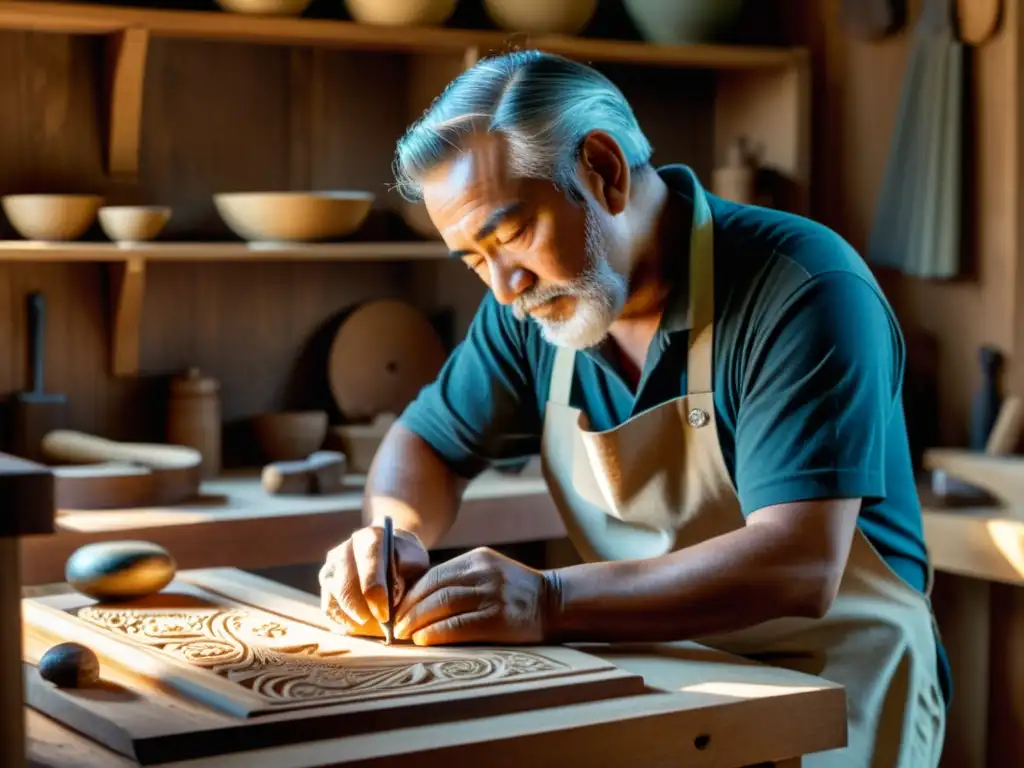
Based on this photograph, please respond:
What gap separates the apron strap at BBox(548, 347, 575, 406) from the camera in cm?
219

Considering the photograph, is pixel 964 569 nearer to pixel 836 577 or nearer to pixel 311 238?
pixel 836 577

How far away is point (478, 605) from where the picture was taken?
1.71m

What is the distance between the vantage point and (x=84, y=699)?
1.52 m

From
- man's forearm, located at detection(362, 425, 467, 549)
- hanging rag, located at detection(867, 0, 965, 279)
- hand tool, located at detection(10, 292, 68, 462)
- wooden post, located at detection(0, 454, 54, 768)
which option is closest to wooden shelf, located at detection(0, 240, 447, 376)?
hand tool, located at detection(10, 292, 68, 462)

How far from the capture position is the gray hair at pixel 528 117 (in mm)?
1910

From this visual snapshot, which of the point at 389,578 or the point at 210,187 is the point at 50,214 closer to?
the point at 210,187

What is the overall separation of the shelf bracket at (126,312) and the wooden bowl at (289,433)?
12.4 inches

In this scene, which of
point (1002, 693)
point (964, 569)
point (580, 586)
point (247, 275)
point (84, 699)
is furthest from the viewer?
point (247, 275)

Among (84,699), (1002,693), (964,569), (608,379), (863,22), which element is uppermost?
(863,22)

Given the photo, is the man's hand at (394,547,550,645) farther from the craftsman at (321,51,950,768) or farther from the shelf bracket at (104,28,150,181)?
the shelf bracket at (104,28,150,181)

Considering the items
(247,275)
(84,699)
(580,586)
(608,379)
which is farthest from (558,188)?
(247,275)

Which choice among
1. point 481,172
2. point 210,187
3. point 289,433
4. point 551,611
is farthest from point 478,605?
point 210,187

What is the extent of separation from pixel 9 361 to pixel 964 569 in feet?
6.65

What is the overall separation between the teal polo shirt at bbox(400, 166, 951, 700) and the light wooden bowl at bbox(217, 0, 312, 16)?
1132 mm
